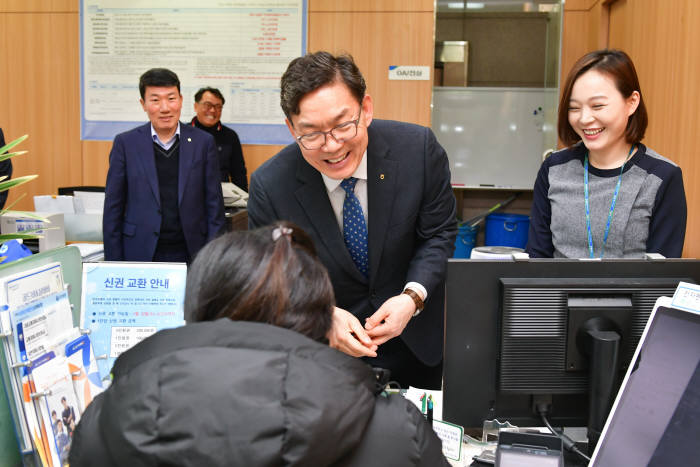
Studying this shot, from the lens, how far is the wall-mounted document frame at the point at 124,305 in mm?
1364

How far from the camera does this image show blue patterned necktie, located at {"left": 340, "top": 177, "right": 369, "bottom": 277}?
1744mm

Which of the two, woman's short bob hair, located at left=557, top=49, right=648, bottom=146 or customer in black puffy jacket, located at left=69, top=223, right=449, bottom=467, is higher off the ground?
woman's short bob hair, located at left=557, top=49, right=648, bottom=146

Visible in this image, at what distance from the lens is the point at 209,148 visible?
11.1ft

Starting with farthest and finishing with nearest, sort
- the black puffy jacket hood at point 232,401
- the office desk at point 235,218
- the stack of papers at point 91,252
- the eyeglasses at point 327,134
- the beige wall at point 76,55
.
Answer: the beige wall at point 76,55
the office desk at point 235,218
the stack of papers at point 91,252
the eyeglasses at point 327,134
the black puffy jacket hood at point 232,401

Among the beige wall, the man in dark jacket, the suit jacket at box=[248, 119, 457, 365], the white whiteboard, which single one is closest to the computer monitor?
the suit jacket at box=[248, 119, 457, 365]

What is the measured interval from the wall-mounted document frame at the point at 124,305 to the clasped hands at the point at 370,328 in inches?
14.1

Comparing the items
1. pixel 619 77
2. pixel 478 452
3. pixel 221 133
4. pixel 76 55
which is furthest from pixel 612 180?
pixel 76 55

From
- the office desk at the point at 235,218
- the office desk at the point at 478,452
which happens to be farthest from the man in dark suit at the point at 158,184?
the office desk at the point at 478,452

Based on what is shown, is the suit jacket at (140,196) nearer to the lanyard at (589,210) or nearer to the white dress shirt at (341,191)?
the white dress shirt at (341,191)

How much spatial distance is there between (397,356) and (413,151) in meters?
0.61

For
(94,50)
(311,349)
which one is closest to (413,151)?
(311,349)

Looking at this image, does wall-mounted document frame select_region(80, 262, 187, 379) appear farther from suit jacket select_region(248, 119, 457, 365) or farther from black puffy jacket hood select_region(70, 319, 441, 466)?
black puffy jacket hood select_region(70, 319, 441, 466)

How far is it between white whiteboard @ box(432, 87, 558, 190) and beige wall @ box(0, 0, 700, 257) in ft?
0.81

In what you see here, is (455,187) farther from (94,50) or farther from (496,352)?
(496,352)
